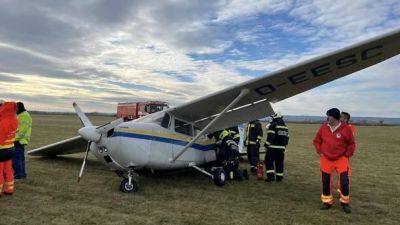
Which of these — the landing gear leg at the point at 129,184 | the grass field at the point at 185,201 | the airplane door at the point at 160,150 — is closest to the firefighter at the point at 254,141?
the grass field at the point at 185,201

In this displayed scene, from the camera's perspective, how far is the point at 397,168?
44.9 ft

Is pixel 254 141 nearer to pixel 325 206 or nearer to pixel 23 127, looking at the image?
Result: pixel 325 206

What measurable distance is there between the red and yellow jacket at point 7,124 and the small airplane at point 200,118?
132 centimetres

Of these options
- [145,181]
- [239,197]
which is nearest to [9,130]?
[145,181]

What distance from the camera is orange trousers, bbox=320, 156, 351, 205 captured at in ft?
23.7

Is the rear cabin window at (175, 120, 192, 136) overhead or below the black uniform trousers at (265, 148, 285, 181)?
overhead

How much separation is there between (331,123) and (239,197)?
2510 mm

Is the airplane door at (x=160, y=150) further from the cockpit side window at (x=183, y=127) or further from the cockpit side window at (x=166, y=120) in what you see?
the cockpit side window at (x=183, y=127)

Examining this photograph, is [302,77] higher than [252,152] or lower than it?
higher

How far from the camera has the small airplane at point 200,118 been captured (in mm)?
7095

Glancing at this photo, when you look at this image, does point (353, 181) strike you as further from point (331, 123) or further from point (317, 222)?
point (317, 222)

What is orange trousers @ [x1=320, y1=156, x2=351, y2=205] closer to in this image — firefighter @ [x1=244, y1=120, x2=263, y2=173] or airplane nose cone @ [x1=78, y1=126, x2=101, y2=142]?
firefighter @ [x1=244, y1=120, x2=263, y2=173]

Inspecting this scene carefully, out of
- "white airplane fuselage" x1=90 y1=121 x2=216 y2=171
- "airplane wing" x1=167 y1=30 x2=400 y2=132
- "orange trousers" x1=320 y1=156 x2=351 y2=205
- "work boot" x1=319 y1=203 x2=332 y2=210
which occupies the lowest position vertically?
"work boot" x1=319 y1=203 x2=332 y2=210

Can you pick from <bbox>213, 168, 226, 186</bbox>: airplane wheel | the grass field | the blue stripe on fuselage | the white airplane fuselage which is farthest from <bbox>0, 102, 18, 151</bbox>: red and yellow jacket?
<bbox>213, 168, 226, 186</bbox>: airplane wheel
